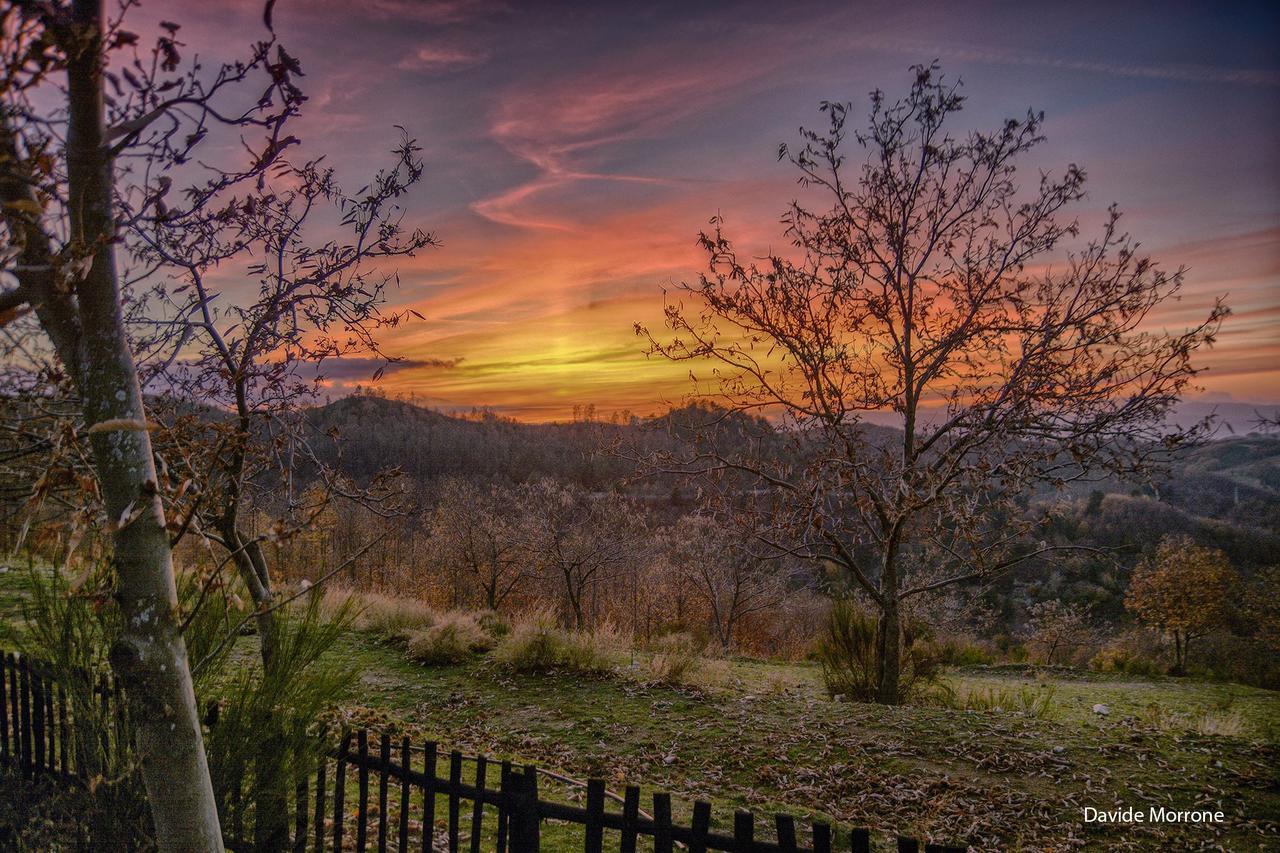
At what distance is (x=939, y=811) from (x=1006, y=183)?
6.71 metres

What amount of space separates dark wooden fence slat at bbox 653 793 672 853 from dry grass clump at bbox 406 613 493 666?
29.3ft

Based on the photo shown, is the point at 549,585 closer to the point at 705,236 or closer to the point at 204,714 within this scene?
the point at 705,236

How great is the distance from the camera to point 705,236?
8008mm

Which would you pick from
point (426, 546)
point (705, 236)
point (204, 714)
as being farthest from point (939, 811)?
point (426, 546)

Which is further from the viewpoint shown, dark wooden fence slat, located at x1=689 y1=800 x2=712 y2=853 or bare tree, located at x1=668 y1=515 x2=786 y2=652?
bare tree, located at x1=668 y1=515 x2=786 y2=652

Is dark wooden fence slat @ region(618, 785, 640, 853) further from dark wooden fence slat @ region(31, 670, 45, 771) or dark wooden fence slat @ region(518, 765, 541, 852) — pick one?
dark wooden fence slat @ region(31, 670, 45, 771)

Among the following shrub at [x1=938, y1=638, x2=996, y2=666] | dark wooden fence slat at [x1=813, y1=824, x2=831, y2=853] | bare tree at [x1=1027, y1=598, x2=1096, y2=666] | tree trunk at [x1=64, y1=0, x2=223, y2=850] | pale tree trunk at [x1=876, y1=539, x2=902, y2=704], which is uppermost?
tree trunk at [x1=64, y1=0, x2=223, y2=850]

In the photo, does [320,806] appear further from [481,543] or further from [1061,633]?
[1061,633]

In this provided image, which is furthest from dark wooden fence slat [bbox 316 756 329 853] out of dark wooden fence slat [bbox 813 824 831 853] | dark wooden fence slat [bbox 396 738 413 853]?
dark wooden fence slat [bbox 813 824 831 853]

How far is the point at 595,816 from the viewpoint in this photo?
3082mm

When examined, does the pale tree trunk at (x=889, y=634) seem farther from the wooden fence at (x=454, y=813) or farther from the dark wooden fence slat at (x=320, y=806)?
the dark wooden fence slat at (x=320, y=806)

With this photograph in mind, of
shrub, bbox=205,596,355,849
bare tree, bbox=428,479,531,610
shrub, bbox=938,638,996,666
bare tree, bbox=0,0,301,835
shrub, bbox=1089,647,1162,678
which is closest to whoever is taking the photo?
bare tree, bbox=0,0,301,835

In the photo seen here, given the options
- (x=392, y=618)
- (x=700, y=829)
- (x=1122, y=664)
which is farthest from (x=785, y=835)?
(x=1122, y=664)

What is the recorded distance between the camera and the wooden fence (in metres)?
2.83
